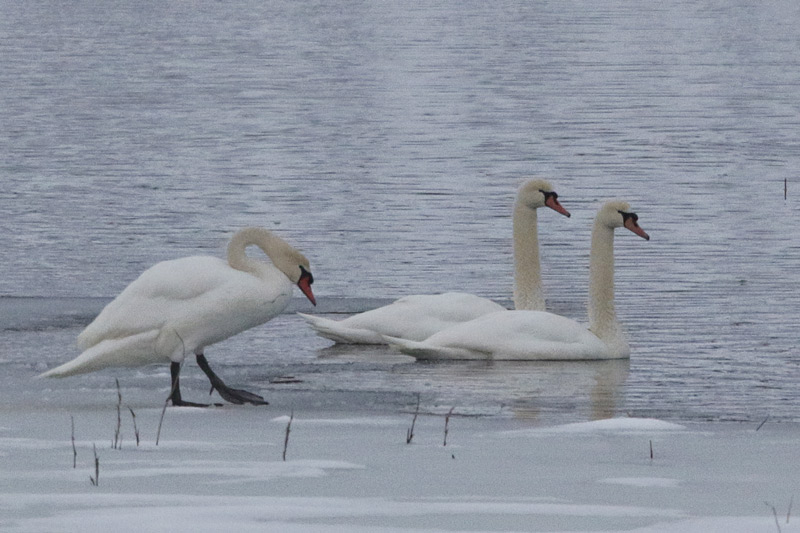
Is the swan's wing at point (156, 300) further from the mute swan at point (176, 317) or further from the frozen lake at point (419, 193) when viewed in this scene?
the frozen lake at point (419, 193)

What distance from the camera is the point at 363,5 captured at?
2584 inches

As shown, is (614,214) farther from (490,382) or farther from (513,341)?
(490,382)

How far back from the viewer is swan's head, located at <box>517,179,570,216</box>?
10547 mm

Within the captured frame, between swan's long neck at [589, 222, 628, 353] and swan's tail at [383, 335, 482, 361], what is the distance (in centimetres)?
68

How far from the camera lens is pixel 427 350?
9.17m

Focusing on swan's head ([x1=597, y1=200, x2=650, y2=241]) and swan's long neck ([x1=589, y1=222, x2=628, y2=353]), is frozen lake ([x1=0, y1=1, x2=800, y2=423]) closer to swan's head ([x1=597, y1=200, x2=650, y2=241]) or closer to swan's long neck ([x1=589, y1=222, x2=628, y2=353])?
swan's long neck ([x1=589, y1=222, x2=628, y2=353])

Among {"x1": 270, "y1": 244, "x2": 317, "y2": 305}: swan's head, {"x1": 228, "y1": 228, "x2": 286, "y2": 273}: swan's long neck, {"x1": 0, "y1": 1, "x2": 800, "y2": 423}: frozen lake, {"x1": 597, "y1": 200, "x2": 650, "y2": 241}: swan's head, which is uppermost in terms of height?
{"x1": 228, "y1": 228, "x2": 286, "y2": 273}: swan's long neck

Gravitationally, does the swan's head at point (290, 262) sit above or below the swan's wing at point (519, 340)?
above

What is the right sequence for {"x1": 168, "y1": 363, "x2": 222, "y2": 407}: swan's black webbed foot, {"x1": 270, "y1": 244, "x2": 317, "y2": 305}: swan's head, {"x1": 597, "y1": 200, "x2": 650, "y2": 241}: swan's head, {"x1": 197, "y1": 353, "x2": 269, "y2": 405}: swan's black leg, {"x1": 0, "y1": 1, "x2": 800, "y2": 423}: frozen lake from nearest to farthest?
1. {"x1": 168, "y1": 363, "x2": 222, "y2": 407}: swan's black webbed foot
2. {"x1": 197, "y1": 353, "x2": 269, "y2": 405}: swan's black leg
3. {"x1": 270, "y1": 244, "x2": 317, "y2": 305}: swan's head
4. {"x1": 0, "y1": 1, "x2": 800, "y2": 423}: frozen lake
5. {"x1": 597, "y1": 200, "x2": 650, "y2": 241}: swan's head

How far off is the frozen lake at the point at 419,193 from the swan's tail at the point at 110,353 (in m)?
0.14

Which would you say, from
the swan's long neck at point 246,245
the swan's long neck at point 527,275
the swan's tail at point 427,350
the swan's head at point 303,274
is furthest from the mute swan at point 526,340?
the swan's long neck at point 246,245

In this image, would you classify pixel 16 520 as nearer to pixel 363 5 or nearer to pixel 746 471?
pixel 746 471

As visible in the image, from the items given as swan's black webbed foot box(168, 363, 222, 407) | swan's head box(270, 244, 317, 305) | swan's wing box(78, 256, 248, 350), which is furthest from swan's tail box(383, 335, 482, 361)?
swan's black webbed foot box(168, 363, 222, 407)

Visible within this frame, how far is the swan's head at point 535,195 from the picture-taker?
415 inches
